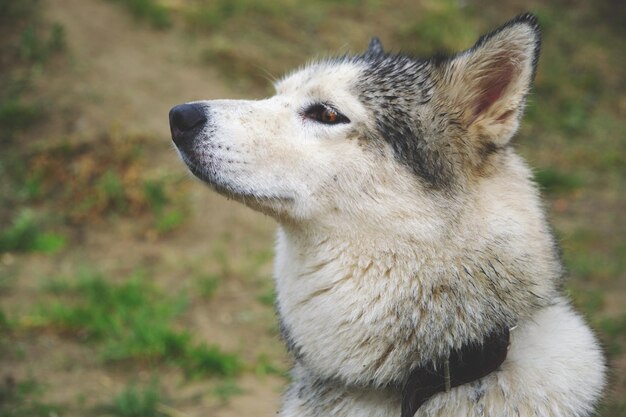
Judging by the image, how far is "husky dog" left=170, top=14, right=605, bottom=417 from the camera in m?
2.44

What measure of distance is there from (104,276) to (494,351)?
3.53m

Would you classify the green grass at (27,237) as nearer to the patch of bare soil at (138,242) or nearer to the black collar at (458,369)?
the patch of bare soil at (138,242)

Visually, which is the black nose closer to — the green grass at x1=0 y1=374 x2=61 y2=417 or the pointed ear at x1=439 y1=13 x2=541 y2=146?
the pointed ear at x1=439 y1=13 x2=541 y2=146

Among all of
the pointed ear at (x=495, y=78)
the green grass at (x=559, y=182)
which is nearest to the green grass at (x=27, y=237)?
the pointed ear at (x=495, y=78)

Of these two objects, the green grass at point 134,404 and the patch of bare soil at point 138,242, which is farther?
the patch of bare soil at point 138,242

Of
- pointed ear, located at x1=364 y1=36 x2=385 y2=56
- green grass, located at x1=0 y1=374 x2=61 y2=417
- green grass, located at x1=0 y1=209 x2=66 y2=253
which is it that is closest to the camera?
pointed ear, located at x1=364 y1=36 x2=385 y2=56

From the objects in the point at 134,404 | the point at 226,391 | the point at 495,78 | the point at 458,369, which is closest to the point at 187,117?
the point at 495,78

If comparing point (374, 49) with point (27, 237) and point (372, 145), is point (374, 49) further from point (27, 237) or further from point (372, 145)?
point (27, 237)

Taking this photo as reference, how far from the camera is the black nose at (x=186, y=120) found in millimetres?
2658

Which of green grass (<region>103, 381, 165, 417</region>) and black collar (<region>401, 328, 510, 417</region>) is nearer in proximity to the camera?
black collar (<region>401, 328, 510, 417</region>)

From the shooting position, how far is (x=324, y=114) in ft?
9.11

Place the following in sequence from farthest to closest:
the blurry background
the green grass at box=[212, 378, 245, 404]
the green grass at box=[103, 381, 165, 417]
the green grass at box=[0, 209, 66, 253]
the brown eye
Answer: the green grass at box=[0, 209, 66, 253] → the blurry background → the green grass at box=[212, 378, 245, 404] → the green grass at box=[103, 381, 165, 417] → the brown eye

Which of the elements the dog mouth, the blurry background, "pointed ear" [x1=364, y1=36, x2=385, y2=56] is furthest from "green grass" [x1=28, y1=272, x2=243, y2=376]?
"pointed ear" [x1=364, y1=36, x2=385, y2=56]

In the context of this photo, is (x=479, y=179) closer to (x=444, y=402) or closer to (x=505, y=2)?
(x=444, y=402)
